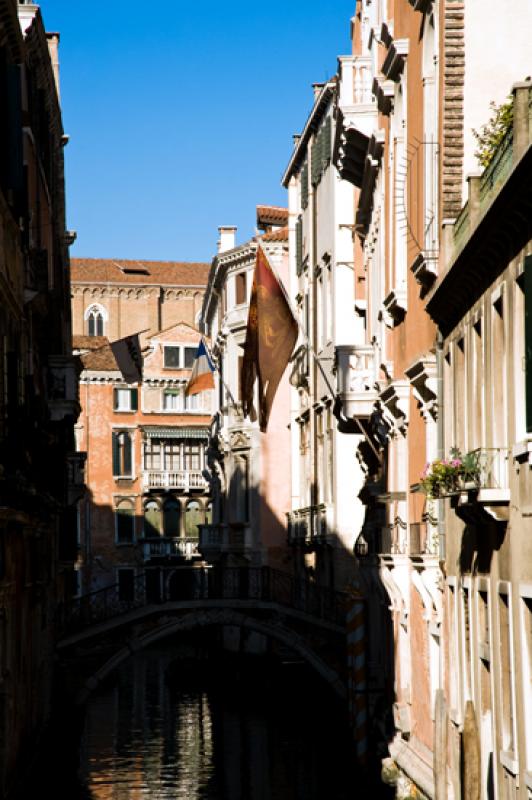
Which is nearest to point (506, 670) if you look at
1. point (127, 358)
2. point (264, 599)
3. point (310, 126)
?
point (264, 599)

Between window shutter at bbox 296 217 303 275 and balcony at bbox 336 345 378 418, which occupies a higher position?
window shutter at bbox 296 217 303 275

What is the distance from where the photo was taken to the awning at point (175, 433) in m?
71.2

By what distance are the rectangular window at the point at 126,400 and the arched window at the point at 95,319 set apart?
20318 millimetres

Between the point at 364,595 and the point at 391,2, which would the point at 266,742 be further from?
the point at 391,2

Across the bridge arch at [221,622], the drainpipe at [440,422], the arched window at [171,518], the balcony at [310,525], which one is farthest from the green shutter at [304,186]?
the arched window at [171,518]

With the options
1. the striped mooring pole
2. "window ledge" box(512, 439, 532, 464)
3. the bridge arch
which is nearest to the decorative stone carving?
"window ledge" box(512, 439, 532, 464)

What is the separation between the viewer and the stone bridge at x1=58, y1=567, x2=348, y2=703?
116 feet

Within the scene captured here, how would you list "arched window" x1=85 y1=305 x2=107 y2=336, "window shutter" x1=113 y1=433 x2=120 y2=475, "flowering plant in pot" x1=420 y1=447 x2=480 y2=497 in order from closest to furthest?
"flowering plant in pot" x1=420 y1=447 x2=480 y2=497 → "window shutter" x1=113 y1=433 x2=120 y2=475 → "arched window" x1=85 y1=305 x2=107 y2=336

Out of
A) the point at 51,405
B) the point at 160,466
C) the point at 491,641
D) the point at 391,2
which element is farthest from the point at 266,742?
the point at 160,466

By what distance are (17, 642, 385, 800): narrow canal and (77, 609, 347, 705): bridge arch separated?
0.72m

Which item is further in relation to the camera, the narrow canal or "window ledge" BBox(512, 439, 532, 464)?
the narrow canal

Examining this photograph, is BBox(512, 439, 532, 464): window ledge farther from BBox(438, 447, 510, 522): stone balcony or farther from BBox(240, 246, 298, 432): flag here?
BBox(240, 246, 298, 432): flag

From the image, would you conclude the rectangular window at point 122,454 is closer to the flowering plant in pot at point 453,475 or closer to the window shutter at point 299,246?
the window shutter at point 299,246

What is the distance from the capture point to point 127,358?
40.3m
